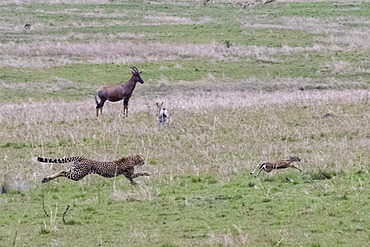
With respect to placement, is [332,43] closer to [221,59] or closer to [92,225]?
[221,59]

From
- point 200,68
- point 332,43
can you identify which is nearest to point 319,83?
point 200,68

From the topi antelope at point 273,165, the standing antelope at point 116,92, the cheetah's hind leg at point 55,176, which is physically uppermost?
the cheetah's hind leg at point 55,176

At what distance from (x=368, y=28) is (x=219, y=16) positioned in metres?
11.8

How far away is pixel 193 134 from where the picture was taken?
15328mm

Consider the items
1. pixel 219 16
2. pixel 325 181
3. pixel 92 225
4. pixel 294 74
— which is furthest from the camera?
pixel 219 16

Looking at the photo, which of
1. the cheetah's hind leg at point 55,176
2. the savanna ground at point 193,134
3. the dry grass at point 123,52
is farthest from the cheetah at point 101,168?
the dry grass at point 123,52

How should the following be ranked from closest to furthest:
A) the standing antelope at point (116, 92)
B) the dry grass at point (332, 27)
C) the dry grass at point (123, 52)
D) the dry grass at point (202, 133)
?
1. the dry grass at point (202, 133)
2. the standing antelope at point (116, 92)
3. the dry grass at point (123, 52)
4. the dry grass at point (332, 27)

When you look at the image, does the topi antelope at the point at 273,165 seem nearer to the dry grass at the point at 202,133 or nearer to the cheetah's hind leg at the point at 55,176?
the dry grass at the point at 202,133

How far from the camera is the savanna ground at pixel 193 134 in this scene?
329 inches

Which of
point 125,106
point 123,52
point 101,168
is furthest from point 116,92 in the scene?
point 123,52

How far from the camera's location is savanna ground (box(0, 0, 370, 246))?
8.35 metres

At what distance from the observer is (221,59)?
3022cm

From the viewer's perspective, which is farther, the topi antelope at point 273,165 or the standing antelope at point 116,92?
the standing antelope at point 116,92

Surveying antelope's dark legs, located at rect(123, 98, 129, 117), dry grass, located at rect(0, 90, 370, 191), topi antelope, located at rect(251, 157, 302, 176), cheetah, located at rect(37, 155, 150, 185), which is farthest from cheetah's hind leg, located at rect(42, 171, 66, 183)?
antelope's dark legs, located at rect(123, 98, 129, 117)
